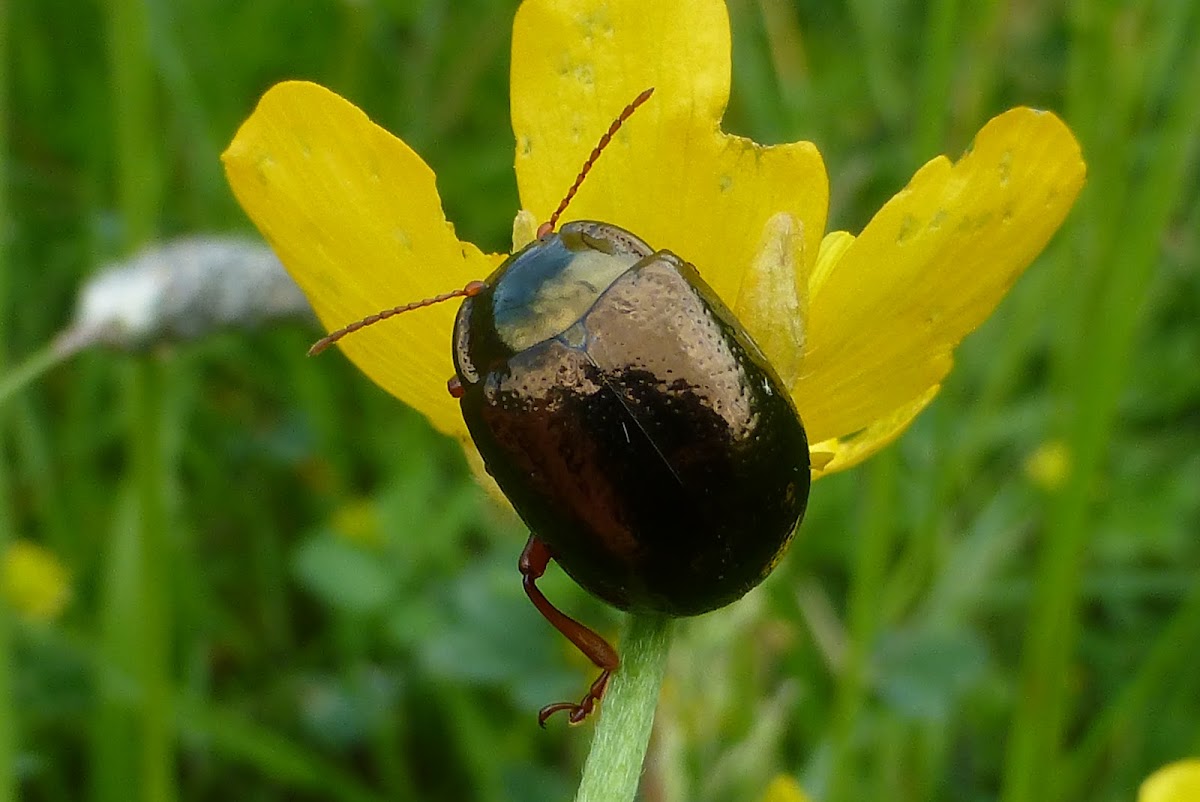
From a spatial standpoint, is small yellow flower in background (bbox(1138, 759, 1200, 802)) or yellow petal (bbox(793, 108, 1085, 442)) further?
small yellow flower in background (bbox(1138, 759, 1200, 802))

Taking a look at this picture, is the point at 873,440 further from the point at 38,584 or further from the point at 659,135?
the point at 38,584

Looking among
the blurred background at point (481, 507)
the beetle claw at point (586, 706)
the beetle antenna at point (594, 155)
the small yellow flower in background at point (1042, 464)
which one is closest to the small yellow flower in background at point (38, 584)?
the blurred background at point (481, 507)

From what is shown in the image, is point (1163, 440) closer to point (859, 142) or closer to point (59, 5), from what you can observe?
point (859, 142)

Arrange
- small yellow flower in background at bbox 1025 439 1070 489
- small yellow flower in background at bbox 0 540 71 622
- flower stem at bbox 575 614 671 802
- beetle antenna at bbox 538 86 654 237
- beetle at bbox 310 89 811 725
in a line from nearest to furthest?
flower stem at bbox 575 614 671 802
beetle at bbox 310 89 811 725
beetle antenna at bbox 538 86 654 237
small yellow flower in background at bbox 0 540 71 622
small yellow flower in background at bbox 1025 439 1070 489

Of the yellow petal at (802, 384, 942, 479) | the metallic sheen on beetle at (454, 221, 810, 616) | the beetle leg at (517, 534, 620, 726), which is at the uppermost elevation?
the metallic sheen on beetle at (454, 221, 810, 616)

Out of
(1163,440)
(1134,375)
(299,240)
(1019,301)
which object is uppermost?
(299,240)

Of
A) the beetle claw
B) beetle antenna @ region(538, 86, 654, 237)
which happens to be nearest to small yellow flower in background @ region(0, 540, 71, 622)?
the beetle claw

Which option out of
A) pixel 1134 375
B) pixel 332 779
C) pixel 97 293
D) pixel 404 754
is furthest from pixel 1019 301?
pixel 97 293

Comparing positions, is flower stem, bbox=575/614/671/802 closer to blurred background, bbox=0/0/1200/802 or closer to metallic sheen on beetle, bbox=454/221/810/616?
metallic sheen on beetle, bbox=454/221/810/616
